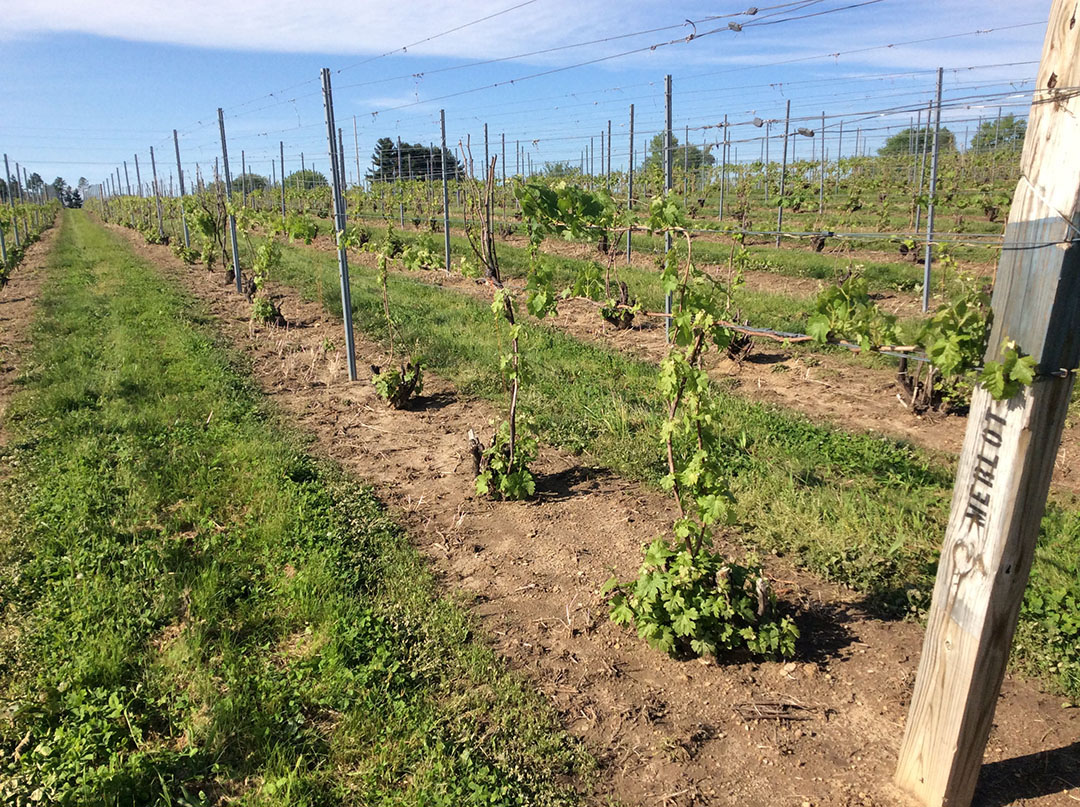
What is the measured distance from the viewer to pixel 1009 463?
2.08m

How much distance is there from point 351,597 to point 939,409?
5238 mm

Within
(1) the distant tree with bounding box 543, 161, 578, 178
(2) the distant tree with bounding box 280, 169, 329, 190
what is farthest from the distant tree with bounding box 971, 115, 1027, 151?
(2) the distant tree with bounding box 280, 169, 329, 190

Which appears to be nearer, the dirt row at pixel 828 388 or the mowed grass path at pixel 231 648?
the mowed grass path at pixel 231 648

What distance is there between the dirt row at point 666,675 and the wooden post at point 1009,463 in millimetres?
349

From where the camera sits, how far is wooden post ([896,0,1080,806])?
1911 millimetres

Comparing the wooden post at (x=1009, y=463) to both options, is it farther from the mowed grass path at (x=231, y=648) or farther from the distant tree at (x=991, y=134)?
the distant tree at (x=991, y=134)

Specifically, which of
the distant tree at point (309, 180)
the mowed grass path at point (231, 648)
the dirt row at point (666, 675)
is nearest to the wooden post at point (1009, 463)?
the dirt row at point (666, 675)

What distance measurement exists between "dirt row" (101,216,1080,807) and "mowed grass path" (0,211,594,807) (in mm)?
224

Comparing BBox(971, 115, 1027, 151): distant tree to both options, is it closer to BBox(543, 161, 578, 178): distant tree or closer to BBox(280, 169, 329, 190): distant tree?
BBox(543, 161, 578, 178): distant tree

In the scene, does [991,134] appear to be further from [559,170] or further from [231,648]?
[231,648]

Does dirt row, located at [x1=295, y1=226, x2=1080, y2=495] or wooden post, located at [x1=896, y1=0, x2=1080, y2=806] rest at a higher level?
wooden post, located at [x1=896, y1=0, x2=1080, y2=806]

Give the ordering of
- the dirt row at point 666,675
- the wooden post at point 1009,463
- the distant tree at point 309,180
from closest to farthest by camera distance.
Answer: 1. the wooden post at point 1009,463
2. the dirt row at point 666,675
3. the distant tree at point 309,180

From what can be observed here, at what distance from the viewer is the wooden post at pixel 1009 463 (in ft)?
6.27

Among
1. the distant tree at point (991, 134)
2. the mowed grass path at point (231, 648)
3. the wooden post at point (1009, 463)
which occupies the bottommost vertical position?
the mowed grass path at point (231, 648)
